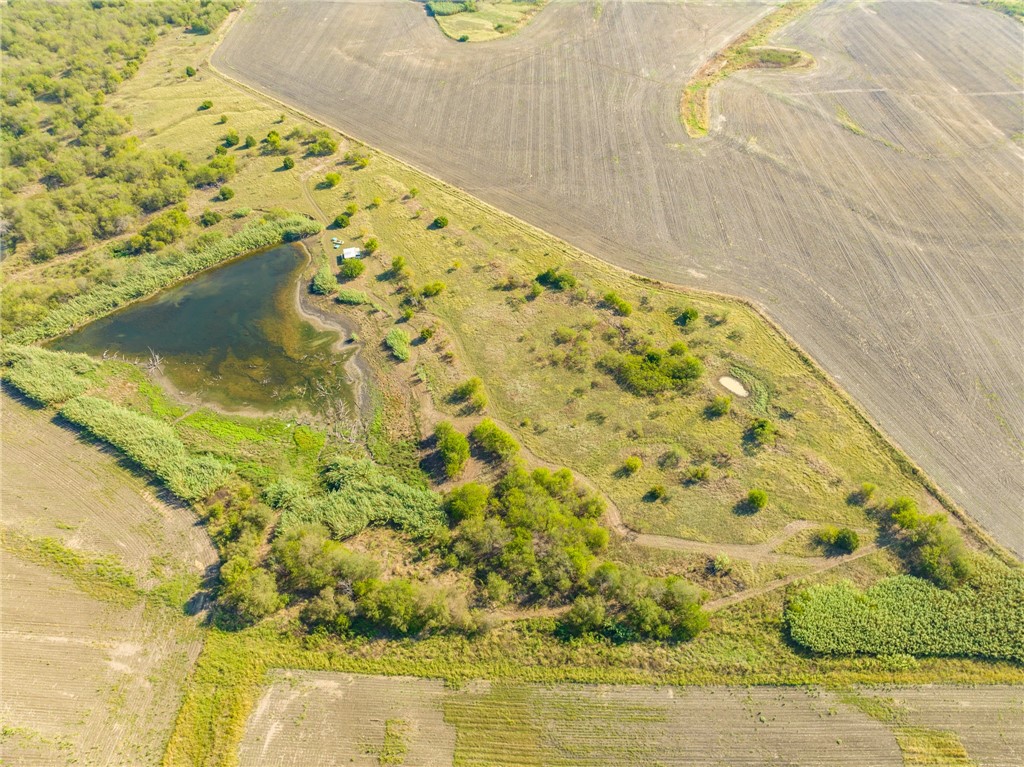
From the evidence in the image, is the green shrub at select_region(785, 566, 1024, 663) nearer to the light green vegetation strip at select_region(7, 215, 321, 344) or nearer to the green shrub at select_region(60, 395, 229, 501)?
the green shrub at select_region(60, 395, 229, 501)

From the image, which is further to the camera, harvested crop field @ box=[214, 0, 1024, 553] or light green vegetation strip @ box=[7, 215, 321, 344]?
light green vegetation strip @ box=[7, 215, 321, 344]

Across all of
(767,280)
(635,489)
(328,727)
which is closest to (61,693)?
(328,727)

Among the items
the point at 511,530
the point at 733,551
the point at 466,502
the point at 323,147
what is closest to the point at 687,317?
the point at 733,551

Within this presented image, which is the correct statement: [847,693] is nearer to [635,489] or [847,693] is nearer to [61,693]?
[635,489]

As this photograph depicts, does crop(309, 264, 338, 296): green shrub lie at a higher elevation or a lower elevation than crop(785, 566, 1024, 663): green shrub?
higher

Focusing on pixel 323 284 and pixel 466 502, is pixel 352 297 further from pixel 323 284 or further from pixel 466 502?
pixel 466 502

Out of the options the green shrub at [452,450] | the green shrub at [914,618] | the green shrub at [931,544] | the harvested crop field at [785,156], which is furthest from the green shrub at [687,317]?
the green shrub at [914,618]

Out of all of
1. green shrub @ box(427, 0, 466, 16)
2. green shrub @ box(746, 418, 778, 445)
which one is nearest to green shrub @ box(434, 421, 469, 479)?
green shrub @ box(746, 418, 778, 445)
